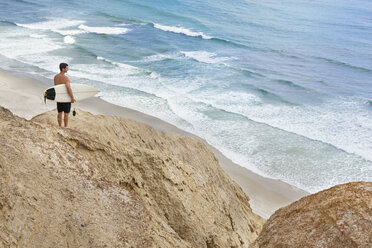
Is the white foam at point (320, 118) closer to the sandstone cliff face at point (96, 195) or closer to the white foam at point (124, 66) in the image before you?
the white foam at point (124, 66)

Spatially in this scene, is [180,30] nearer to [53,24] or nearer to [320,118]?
[53,24]

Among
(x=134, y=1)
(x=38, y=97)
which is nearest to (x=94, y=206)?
(x=38, y=97)

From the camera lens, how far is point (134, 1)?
60062mm

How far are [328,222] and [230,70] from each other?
29.1 m

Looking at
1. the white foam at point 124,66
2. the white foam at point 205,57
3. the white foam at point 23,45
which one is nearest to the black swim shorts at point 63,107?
the white foam at point 124,66

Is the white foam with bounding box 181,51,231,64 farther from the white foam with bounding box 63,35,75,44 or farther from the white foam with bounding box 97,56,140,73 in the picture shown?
the white foam with bounding box 63,35,75,44

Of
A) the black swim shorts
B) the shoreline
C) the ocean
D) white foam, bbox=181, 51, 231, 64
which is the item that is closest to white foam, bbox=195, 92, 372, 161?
the ocean

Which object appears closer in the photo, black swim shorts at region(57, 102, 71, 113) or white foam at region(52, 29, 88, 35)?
black swim shorts at region(57, 102, 71, 113)

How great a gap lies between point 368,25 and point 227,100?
132 feet

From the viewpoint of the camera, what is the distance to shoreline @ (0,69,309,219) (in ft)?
53.2

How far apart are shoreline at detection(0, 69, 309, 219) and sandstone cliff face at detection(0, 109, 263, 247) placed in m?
3.05

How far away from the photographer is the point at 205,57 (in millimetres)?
36812

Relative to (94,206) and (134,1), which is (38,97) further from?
(134,1)

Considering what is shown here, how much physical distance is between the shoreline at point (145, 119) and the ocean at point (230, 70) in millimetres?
613
